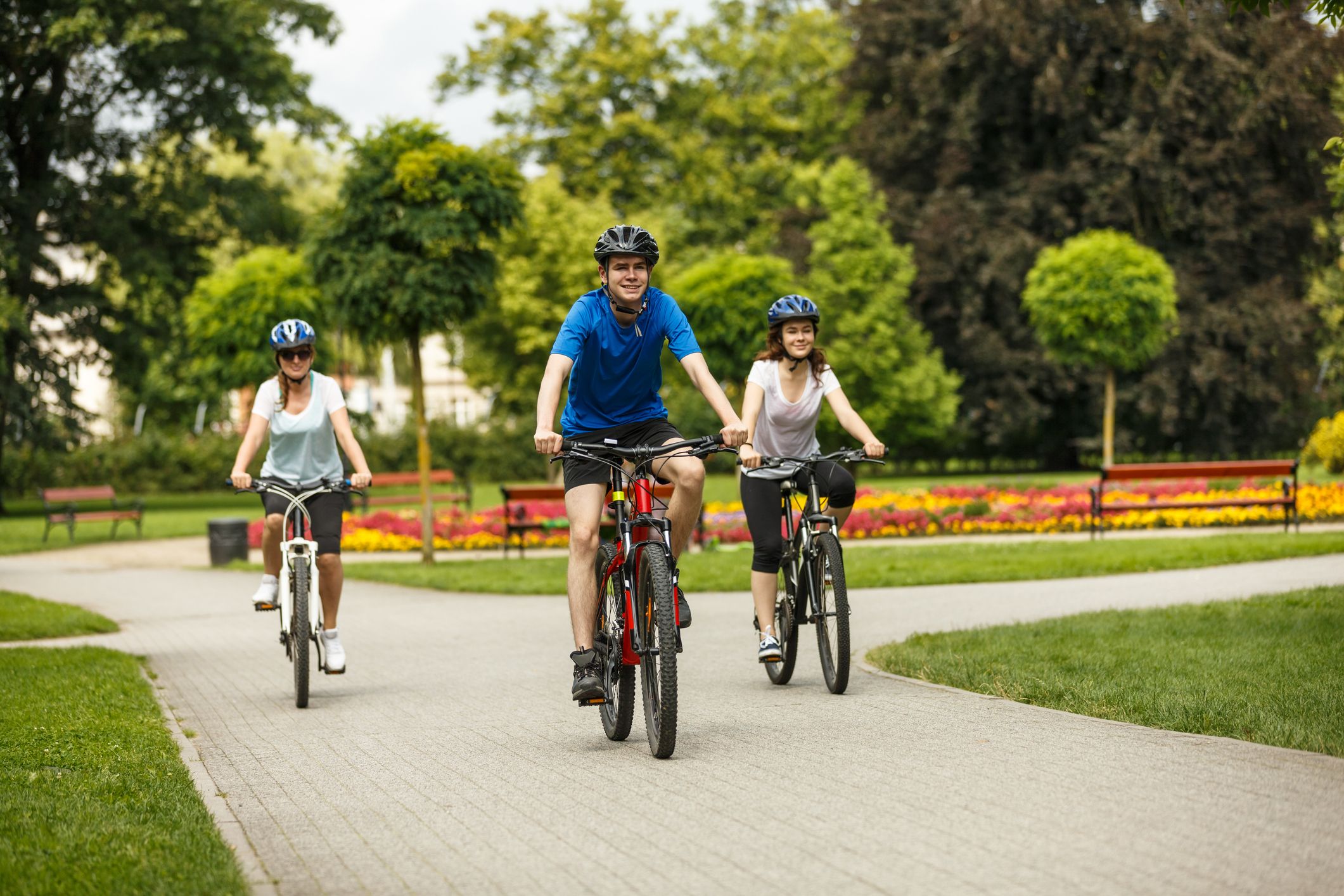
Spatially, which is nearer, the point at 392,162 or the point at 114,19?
the point at 392,162

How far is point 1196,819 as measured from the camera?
429 cm

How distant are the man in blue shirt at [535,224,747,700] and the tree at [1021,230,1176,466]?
71.7ft

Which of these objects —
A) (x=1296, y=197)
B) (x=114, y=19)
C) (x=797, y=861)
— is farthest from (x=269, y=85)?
(x=797, y=861)

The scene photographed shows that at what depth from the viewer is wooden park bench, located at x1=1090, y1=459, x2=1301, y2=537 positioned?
16.8m

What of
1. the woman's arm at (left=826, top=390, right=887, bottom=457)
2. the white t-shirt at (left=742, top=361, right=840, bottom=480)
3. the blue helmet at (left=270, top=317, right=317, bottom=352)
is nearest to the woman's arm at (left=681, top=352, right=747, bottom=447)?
the woman's arm at (left=826, top=390, right=887, bottom=457)

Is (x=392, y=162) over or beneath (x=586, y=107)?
beneath

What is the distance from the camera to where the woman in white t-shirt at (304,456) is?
7.95 m

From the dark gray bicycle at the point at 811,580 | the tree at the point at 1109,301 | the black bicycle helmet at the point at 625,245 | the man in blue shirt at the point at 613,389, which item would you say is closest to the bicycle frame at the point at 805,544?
the dark gray bicycle at the point at 811,580

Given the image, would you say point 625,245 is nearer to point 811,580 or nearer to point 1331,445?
point 811,580

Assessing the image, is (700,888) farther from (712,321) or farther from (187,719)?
(712,321)

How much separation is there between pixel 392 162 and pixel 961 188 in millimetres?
24962

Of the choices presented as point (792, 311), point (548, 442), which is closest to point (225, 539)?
point (792, 311)

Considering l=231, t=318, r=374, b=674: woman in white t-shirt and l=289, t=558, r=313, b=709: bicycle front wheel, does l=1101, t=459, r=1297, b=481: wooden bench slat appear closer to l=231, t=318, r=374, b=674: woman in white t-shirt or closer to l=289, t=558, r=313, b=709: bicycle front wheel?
l=231, t=318, r=374, b=674: woman in white t-shirt

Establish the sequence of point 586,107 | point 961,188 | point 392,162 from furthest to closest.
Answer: point 586,107, point 961,188, point 392,162
